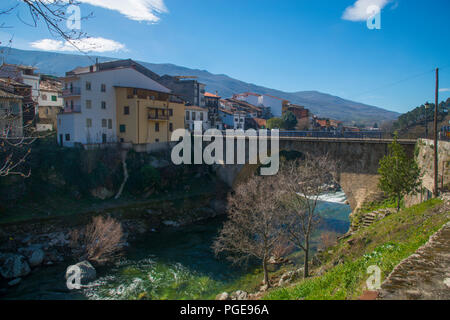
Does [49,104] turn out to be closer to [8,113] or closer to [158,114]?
[158,114]

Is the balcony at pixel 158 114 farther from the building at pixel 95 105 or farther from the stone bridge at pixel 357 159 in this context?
the stone bridge at pixel 357 159

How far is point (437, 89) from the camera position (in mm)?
13711

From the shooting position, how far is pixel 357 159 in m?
20.0

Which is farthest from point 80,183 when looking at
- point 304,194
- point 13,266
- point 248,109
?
point 248,109

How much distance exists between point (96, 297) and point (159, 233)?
9534 mm

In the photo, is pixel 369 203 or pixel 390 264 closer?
pixel 390 264

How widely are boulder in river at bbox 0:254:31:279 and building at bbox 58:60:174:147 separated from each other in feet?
44.1

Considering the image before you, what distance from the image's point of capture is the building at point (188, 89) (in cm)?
4694

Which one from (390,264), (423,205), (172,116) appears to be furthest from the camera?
(172,116)

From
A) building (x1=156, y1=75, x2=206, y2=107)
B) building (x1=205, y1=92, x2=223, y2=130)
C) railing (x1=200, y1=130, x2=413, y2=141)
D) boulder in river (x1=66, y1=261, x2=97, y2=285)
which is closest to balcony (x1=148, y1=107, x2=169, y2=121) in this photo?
building (x1=156, y1=75, x2=206, y2=107)

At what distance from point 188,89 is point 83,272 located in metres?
36.7

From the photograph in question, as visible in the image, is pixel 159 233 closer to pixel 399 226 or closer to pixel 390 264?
pixel 399 226

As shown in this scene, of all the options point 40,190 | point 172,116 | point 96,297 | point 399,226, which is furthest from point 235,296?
point 172,116

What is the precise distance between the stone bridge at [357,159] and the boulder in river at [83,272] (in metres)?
17.4
